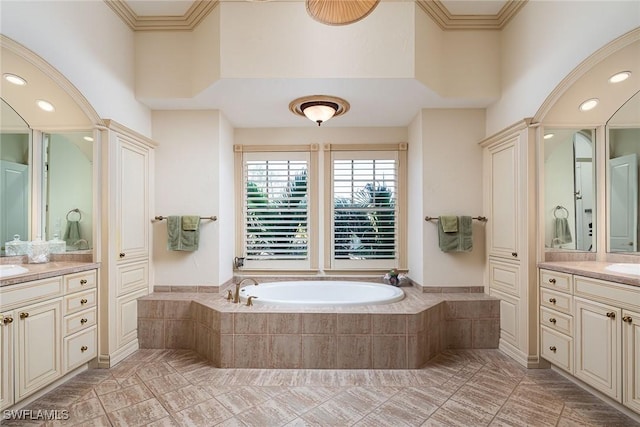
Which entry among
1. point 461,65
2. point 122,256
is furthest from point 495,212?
point 122,256

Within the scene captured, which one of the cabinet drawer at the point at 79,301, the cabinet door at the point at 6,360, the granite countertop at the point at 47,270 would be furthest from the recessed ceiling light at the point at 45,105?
the cabinet door at the point at 6,360

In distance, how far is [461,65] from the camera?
10.3 feet

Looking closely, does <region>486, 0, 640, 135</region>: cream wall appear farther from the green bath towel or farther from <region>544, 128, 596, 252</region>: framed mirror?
the green bath towel

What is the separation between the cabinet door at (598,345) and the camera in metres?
2.04

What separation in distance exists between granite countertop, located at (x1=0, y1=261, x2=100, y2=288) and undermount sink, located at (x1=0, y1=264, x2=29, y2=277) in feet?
0.16

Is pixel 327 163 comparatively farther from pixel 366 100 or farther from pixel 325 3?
pixel 325 3

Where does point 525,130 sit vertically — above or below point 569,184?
above

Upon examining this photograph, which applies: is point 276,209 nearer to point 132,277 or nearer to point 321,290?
point 321,290

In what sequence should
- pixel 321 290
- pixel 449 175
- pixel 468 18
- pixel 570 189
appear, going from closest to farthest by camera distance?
pixel 570 189
pixel 468 18
pixel 449 175
pixel 321 290

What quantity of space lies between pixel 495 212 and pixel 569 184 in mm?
625

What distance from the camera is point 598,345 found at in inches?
85.3

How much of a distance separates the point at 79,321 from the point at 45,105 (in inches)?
67.2

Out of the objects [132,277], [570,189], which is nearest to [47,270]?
[132,277]

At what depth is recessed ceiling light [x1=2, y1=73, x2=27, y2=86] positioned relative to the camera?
7.48 ft
